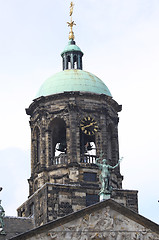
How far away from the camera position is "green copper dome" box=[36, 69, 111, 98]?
173ft

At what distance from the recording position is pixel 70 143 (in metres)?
51.1

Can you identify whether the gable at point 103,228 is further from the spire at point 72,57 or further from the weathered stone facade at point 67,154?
the spire at point 72,57

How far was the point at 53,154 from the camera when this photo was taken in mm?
52844

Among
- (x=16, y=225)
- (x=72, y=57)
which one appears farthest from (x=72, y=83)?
(x=16, y=225)

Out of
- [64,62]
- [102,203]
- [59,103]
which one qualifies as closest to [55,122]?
[59,103]

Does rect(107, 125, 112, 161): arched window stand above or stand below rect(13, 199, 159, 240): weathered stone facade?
above

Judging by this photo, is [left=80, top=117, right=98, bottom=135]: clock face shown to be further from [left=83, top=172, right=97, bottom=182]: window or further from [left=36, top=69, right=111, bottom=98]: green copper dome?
[left=83, top=172, right=97, bottom=182]: window

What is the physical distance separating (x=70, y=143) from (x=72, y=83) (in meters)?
3.86

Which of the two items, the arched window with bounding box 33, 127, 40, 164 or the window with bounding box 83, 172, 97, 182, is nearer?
the window with bounding box 83, 172, 97, 182

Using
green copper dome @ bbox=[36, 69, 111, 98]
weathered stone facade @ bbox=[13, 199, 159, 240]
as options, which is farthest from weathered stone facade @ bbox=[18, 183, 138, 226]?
green copper dome @ bbox=[36, 69, 111, 98]

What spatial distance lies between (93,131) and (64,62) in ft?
17.8

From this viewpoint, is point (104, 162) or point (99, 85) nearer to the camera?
point (104, 162)

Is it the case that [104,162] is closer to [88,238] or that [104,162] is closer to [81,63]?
[88,238]

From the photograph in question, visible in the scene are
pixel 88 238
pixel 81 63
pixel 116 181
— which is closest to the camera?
pixel 88 238
